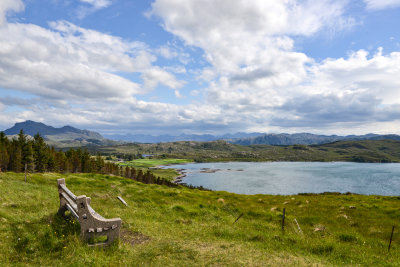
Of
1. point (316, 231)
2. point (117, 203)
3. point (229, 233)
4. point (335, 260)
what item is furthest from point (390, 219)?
point (117, 203)

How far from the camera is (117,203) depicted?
2575 centimetres

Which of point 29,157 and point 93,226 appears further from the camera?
point 29,157

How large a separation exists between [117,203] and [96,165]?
12071cm

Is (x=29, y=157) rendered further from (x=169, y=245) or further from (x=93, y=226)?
(x=169, y=245)

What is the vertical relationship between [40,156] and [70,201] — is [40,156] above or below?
below

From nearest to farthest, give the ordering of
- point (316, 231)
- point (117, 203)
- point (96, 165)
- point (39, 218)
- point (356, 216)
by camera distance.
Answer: point (39, 218)
point (316, 231)
point (117, 203)
point (356, 216)
point (96, 165)

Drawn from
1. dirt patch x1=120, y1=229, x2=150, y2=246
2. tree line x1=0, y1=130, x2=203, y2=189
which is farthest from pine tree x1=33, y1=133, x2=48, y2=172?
dirt patch x1=120, y1=229, x2=150, y2=246

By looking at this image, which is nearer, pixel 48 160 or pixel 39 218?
pixel 39 218

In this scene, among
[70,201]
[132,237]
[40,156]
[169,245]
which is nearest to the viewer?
[169,245]

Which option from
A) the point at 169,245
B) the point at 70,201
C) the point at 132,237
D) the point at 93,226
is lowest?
the point at 132,237

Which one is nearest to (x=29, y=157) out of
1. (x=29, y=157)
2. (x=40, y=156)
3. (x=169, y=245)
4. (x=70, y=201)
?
(x=29, y=157)

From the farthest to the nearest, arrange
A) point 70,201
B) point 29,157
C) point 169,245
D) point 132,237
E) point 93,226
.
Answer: point 29,157 < point 132,237 < point 70,201 < point 169,245 < point 93,226

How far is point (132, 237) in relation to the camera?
14.1 m

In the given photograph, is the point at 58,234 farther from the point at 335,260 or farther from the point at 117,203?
the point at 335,260
